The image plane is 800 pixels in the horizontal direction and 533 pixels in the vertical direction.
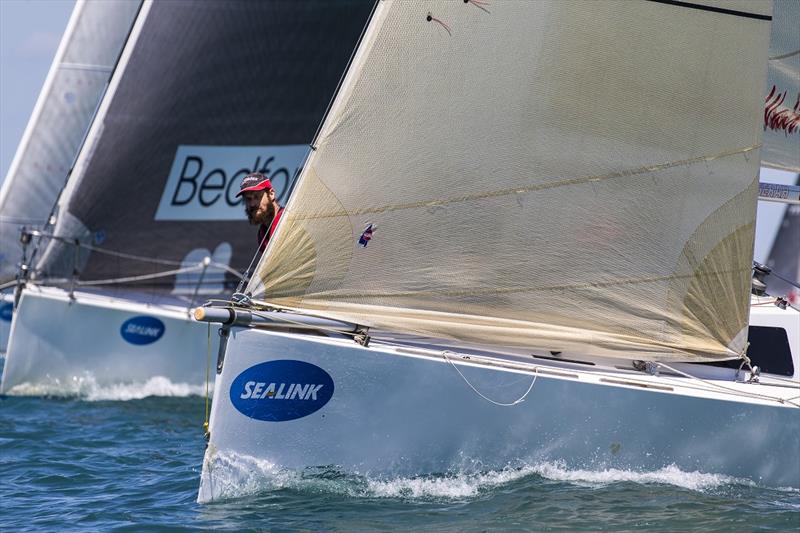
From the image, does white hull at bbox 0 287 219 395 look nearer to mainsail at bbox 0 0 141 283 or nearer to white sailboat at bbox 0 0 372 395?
white sailboat at bbox 0 0 372 395

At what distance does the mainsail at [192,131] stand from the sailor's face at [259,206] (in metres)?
5.70

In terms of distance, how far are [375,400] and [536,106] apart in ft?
6.47

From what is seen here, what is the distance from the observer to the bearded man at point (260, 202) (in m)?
7.83

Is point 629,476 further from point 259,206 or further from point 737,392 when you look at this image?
point 259,206

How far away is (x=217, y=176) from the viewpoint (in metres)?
14.1

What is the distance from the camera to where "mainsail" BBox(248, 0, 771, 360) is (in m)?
7.20

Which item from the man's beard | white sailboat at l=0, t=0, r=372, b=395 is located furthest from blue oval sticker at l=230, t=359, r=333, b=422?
white sailboat at l=0, t=0, r=372, b=395

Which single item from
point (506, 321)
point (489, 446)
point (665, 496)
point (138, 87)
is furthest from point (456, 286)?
point (138, 87)

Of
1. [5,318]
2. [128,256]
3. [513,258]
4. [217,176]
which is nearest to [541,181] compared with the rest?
[513,258]

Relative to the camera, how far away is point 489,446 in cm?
763

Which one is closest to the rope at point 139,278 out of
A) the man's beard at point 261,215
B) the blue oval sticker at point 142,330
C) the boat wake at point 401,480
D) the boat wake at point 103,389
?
the blue oval sticker at point 142,330

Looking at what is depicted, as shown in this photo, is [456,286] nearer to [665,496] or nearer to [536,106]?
[536,106]

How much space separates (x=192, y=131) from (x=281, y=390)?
22.7ft

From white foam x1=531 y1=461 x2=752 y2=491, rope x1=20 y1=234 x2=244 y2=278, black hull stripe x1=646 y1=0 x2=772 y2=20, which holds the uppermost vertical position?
black hull stripe x1=646 y1=0 x2=772 y2=20
